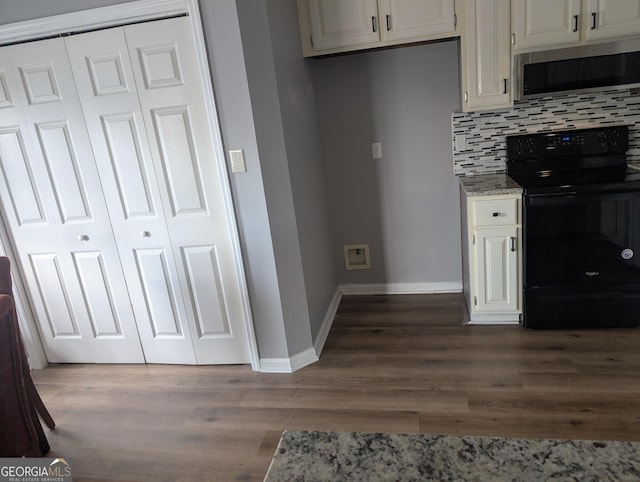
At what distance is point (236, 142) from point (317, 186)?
88cm

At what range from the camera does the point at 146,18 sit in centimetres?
231

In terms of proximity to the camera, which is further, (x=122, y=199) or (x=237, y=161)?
(x=122, y=199)

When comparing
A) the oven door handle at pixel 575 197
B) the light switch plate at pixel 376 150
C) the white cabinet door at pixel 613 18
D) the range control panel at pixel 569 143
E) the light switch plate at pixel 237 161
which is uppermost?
the white cabinet door at pixel 613 18

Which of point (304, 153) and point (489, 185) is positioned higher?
point (304, 153)

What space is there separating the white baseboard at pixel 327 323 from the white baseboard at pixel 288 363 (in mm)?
71

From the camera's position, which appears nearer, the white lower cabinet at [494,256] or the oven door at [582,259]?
the oven door at [582,259]

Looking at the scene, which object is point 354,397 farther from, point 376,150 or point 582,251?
point 376,150

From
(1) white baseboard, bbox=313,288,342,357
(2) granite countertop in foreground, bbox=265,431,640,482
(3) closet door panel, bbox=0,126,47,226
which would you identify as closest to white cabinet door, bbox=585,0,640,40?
(1) white baseboard, bbox=313,288,342,357

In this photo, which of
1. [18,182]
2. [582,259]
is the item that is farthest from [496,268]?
[18,182]

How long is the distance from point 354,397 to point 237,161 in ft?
4.49

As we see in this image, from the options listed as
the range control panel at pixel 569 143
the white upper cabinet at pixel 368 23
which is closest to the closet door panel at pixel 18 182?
the white upper cabinet at pixel 368 23

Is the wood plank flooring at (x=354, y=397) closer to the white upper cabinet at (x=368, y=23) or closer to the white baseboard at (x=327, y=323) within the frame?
the white baseboard at (x=327, y=323)

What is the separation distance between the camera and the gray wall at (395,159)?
10.3ft

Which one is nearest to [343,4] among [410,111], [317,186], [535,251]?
[410,111]
